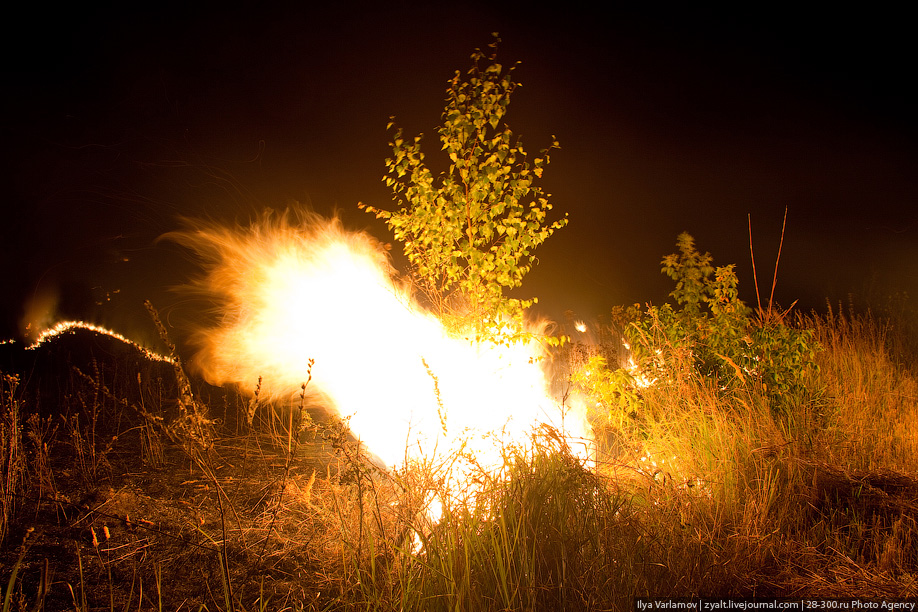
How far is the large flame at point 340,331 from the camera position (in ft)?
19.0

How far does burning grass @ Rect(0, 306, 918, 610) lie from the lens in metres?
2.90

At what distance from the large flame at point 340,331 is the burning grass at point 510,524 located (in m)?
1.11

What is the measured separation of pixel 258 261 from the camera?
21.4 feet

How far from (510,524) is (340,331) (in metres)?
3.66

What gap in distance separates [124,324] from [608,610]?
1353 centimetres

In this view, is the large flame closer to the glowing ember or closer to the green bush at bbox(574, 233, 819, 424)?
the green bush at bbox(574, 233, 819, 424)

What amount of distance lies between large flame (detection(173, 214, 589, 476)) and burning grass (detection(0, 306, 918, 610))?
1.11 m

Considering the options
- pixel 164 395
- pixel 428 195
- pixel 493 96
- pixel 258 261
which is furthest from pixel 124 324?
pixel 493 96

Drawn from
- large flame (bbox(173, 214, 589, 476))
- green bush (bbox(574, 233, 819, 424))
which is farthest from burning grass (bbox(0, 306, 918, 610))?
large flame (bbox(173, 214, 589, 476))

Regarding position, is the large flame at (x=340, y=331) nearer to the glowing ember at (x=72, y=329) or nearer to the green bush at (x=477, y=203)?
the green bush at (x=477, y=203)

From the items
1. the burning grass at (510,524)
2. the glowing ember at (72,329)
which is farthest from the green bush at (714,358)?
the glowing ember at (72,329)

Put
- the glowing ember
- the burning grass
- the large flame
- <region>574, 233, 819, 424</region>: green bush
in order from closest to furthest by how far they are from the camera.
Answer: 1. the burning grass
2. <region>574, 233, 819, 424</region>: green bush
3. the large flame
4. the glowing ember

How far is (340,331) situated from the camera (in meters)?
6.25

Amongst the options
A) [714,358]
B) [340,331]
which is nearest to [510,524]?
[714,358]
